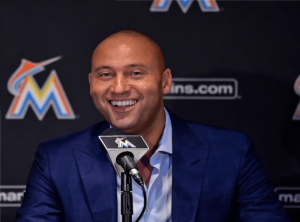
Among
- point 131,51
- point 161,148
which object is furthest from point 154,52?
point 161,148

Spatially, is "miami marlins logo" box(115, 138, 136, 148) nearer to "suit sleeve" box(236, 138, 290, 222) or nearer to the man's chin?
the man's chin

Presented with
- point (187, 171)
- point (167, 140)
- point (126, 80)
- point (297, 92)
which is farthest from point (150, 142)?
point (297, 92)

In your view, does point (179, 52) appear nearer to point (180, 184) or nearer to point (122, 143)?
point (180, 184)

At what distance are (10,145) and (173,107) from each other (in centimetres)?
117

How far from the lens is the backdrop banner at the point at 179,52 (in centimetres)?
260

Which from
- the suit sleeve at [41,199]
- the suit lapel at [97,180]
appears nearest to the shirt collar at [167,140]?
the suit lapel at [97,180]

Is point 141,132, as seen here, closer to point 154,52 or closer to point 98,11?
point 154,52

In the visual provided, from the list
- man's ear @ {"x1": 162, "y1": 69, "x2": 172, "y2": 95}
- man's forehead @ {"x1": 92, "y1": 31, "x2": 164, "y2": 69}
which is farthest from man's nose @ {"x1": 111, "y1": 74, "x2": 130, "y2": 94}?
man's ear @ {"x1": 162, "y1": 69, "x2": 172, "y2": 95}

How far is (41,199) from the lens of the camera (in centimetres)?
191

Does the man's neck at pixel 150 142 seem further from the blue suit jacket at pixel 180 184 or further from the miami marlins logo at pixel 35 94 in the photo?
the miami marlins logo at pixel 35 94

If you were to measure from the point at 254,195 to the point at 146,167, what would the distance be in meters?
0.58

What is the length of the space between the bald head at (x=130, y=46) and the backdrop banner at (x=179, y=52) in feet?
2.17

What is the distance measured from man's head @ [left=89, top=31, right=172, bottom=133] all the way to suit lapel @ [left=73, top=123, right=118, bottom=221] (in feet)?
0.77

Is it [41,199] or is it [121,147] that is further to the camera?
[41,199]
